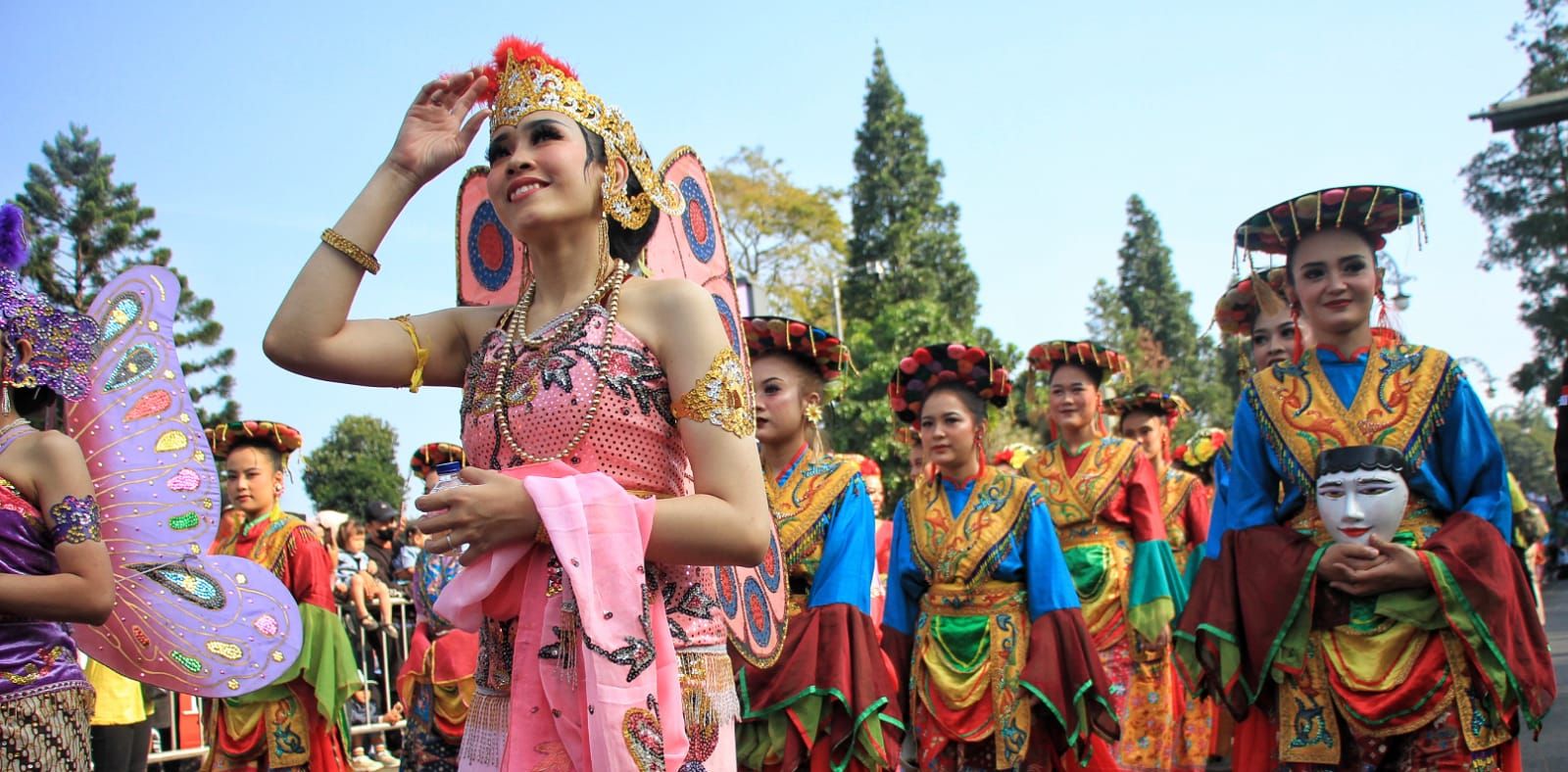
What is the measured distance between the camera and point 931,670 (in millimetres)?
5762

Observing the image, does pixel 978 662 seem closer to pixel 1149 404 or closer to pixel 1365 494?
pixel 1365 494

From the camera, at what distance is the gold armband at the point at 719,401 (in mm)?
2334

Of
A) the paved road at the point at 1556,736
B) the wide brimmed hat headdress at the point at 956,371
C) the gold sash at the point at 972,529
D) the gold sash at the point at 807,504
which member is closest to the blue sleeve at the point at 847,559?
the gold sash at the point at 807,504

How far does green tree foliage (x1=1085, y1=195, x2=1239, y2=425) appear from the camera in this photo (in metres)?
51.1

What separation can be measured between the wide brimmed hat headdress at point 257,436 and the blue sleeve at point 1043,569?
4.74 metres

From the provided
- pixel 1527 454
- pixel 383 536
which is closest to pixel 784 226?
pixel 383 536

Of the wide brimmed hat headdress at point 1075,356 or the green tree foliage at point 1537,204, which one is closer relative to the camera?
the wide brimmed hat headdress at point 1075,356

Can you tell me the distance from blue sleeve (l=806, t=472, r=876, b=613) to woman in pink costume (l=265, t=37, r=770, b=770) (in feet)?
8.97

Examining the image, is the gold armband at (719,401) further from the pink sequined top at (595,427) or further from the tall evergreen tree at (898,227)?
the tall evergreen tree at (898,227)

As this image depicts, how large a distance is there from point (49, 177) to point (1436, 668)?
34.2 meters

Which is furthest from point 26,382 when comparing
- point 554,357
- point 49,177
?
point 49,177

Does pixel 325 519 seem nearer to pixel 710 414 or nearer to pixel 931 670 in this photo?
pixel 931 670

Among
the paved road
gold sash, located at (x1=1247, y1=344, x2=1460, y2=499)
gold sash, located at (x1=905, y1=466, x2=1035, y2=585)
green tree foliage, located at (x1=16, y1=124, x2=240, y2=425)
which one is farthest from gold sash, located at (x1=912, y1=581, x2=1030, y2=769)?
green tree foliage, located at (x1=16, y1=124, x2=240, y2=425)

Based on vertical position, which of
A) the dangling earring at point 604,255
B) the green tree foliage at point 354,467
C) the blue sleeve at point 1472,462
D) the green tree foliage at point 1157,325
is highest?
the green tree foliage at point 1157,325
